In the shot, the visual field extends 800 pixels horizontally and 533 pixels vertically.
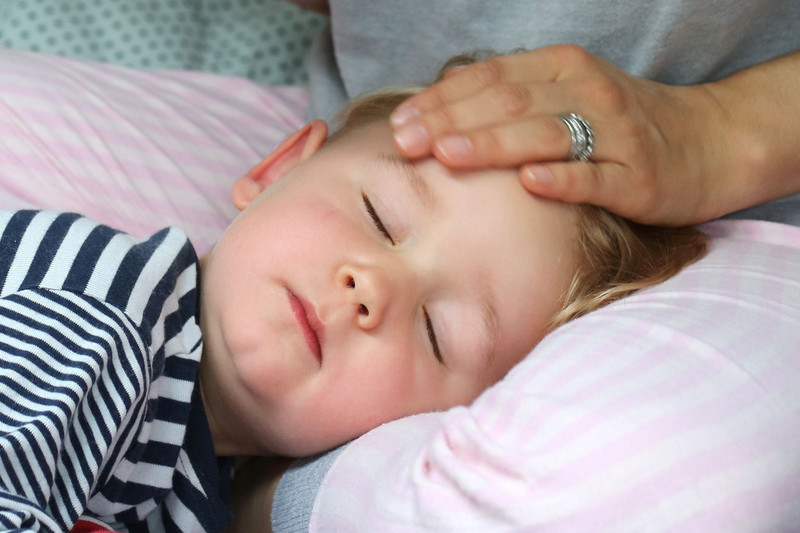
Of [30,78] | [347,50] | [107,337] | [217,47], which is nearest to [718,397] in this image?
[107,337]

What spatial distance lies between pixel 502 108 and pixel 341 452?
1.35ft

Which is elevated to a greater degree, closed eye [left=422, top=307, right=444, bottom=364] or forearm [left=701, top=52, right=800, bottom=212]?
forearm [left=701, top=52, right=800, bottom=212]

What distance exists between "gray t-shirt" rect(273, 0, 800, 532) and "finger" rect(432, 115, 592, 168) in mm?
340

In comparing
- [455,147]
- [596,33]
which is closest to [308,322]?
[455,147]

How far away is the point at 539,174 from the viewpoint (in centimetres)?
90

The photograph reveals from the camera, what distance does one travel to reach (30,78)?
3.96ft

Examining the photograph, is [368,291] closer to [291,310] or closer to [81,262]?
[291,310]

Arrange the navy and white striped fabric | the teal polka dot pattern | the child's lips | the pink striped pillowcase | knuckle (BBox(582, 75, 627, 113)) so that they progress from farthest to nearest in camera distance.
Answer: the teal polka dot pattern
knuckle (BBox(582, 75, 627, 113))
the child's lips
the navy and white striped fabric
the pink striped pillowcase

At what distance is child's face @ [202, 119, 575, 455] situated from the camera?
88 cm

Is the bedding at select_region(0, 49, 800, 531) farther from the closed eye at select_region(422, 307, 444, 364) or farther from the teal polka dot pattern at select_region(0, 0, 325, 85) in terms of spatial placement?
the teal polka dot pattern at select_region(0, 0, 325, 85)

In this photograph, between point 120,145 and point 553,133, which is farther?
point 120,145

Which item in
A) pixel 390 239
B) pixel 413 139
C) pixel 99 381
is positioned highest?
pixel 413 139

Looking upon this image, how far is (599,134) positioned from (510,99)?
0.36 ft

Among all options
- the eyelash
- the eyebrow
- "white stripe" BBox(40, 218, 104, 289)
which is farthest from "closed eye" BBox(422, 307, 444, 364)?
"white stripe" BBox(40, 218, 104, 289)
